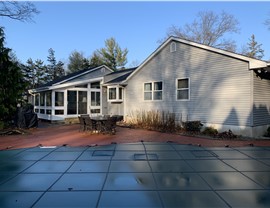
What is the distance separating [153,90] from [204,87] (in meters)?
4.02

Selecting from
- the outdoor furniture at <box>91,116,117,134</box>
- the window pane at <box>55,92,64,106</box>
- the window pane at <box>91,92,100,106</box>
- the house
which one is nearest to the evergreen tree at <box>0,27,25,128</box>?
the window pane at <box>55,92,64,106</box>

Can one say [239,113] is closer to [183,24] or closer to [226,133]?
[226,133]

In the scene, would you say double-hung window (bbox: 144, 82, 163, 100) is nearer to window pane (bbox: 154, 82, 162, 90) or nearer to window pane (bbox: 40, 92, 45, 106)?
window pane (bbox: 154, 82, 162, 90)

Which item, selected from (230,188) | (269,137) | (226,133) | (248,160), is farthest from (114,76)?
(230,188)

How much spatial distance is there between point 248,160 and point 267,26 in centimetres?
2201

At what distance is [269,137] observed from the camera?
10320 millimetres

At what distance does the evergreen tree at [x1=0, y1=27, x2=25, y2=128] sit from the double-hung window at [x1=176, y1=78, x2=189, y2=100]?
32.2ft

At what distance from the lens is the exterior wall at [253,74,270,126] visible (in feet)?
33.3

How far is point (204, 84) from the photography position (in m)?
11.9

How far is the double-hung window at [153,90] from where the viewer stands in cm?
1466

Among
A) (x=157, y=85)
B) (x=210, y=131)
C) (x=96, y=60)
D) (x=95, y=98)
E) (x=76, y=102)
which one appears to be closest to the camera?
(x=210, y=131)

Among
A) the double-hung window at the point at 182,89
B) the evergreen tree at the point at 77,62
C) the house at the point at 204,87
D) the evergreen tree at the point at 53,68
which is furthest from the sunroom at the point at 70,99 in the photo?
the evergreen tree at the point at 53,68

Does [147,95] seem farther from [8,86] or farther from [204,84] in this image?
[8,86]

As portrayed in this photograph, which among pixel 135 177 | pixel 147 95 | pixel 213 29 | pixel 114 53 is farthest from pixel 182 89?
pixel 114 53
